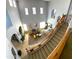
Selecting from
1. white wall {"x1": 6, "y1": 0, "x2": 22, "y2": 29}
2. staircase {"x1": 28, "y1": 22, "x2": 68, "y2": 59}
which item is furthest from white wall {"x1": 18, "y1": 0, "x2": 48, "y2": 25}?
staircase {"x1": 28, "y1": 22, "x2": 68, "y2": 59}

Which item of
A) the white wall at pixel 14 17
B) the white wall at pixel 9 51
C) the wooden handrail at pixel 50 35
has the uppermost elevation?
the white wall at pixel 14 17

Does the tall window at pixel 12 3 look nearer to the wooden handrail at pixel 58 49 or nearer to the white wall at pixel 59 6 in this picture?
the white wall at pixel 59 6

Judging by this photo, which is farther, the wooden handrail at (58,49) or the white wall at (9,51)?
the white wall at (9,51)

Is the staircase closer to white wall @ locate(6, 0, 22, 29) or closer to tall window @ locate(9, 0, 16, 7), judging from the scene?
white wall @ locate(6, 0, 22, 29)

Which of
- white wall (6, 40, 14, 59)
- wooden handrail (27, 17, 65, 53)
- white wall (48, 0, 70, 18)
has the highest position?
white wall (48, 0, 70, 18)

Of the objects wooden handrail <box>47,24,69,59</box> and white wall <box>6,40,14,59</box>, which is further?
white wall <box>6,40,14,59</box>

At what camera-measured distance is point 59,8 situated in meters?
1.74

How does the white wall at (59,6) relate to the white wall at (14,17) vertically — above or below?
above

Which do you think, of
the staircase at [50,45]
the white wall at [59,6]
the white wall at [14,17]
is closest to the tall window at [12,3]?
the white wall at [14,17]

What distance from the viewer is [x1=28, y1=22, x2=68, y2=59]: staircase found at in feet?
5.62

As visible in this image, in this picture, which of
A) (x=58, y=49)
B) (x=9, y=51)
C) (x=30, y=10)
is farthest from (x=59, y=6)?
(x=9, y=51)

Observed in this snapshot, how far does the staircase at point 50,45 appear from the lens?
5.62 ft
